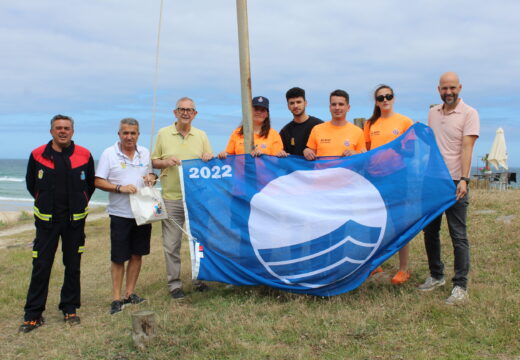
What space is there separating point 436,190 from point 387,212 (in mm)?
547

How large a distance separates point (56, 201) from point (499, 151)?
18.7m

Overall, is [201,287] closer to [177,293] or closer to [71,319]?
[177,293]

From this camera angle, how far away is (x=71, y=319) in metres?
5.50

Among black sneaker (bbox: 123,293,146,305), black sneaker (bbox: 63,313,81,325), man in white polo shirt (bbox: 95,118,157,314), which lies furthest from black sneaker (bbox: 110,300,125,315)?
black sneaker (bbox: 63,313,81,325)

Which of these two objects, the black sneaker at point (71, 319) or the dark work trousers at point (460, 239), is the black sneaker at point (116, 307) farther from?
the dark work trousers at point (460, 239)

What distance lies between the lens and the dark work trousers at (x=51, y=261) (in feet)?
17.3

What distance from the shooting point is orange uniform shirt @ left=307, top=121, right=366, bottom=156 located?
5.51 meters

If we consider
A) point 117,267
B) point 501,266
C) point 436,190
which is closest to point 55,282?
point 117,267

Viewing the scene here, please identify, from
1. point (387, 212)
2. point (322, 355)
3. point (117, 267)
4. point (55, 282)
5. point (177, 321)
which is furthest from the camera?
point (55, 282)

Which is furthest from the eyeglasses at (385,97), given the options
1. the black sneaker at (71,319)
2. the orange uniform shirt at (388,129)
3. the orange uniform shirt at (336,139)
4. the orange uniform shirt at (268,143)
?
the black sneaker at (71,319)

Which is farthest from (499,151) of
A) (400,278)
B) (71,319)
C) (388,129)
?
(71,319)

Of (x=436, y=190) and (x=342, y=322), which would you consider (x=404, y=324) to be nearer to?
(x=342, y=322)

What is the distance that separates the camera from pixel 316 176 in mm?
5531

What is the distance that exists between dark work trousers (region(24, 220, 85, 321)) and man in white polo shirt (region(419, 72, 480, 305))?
3.96 m
